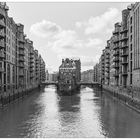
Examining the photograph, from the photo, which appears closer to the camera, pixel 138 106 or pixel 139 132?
pixel 139 132

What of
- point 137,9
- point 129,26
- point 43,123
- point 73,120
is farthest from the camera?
point 129,26

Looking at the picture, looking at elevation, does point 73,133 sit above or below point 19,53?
below

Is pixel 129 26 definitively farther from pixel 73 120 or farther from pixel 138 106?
pixel 73 120

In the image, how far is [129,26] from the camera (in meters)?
81.2

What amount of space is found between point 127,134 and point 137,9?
159 feet

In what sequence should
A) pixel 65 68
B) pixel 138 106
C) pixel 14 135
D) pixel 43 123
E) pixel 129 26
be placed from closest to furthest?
pixel 14 135 < pixel 43 123 < pixel 138 106 < pixel 129 26 < pixel 65 68

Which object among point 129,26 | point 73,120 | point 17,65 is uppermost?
point 129,26

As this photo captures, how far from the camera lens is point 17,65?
9544cm

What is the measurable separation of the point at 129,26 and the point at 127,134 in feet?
185

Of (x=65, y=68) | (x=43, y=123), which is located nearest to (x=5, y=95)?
(x=43, y=123)

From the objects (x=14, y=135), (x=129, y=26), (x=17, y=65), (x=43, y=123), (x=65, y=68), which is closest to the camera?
(x=14, y=135)

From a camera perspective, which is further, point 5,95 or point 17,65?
point 17,65

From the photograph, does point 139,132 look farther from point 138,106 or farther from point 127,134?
point 138,106

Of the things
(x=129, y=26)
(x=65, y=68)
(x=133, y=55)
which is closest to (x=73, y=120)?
(x=133, y=55)
